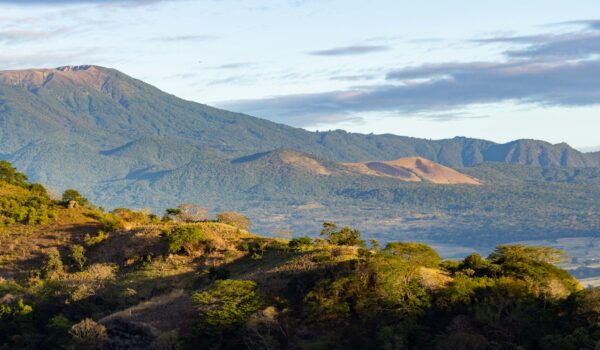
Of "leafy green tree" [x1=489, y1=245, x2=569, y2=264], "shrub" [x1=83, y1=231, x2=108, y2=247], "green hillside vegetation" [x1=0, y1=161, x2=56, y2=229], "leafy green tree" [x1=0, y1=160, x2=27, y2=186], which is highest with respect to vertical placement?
"leafy green tree" [x1=0, y1=160, x2=27, y2=186]

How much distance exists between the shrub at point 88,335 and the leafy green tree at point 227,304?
5.13 m

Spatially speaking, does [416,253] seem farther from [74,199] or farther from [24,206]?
[74,199]

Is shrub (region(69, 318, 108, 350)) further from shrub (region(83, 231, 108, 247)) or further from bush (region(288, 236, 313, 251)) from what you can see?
shrub (region(83, 231, 108, 247))

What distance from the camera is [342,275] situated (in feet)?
187

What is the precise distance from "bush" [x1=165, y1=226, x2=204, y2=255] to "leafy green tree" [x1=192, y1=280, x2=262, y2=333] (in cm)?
1176

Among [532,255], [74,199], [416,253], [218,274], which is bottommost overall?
[218,274]

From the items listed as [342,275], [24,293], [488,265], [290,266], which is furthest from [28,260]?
[488,265]

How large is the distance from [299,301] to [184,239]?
15549 millimetres

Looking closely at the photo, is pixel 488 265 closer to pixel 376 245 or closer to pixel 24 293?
pixel 376 245

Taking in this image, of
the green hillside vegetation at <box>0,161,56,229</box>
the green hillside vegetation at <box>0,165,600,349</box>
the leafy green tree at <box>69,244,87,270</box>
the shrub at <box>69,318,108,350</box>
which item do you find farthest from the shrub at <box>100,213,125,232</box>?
the shrub at <box>69,318,108,350</box>

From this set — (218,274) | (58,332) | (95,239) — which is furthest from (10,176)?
(58,332)

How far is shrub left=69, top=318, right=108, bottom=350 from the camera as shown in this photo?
5419 centimetres

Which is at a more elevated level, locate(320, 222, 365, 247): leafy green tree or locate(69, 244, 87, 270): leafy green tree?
locate(320, 222, 365, 247): leafy green tree

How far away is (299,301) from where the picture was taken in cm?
5650
